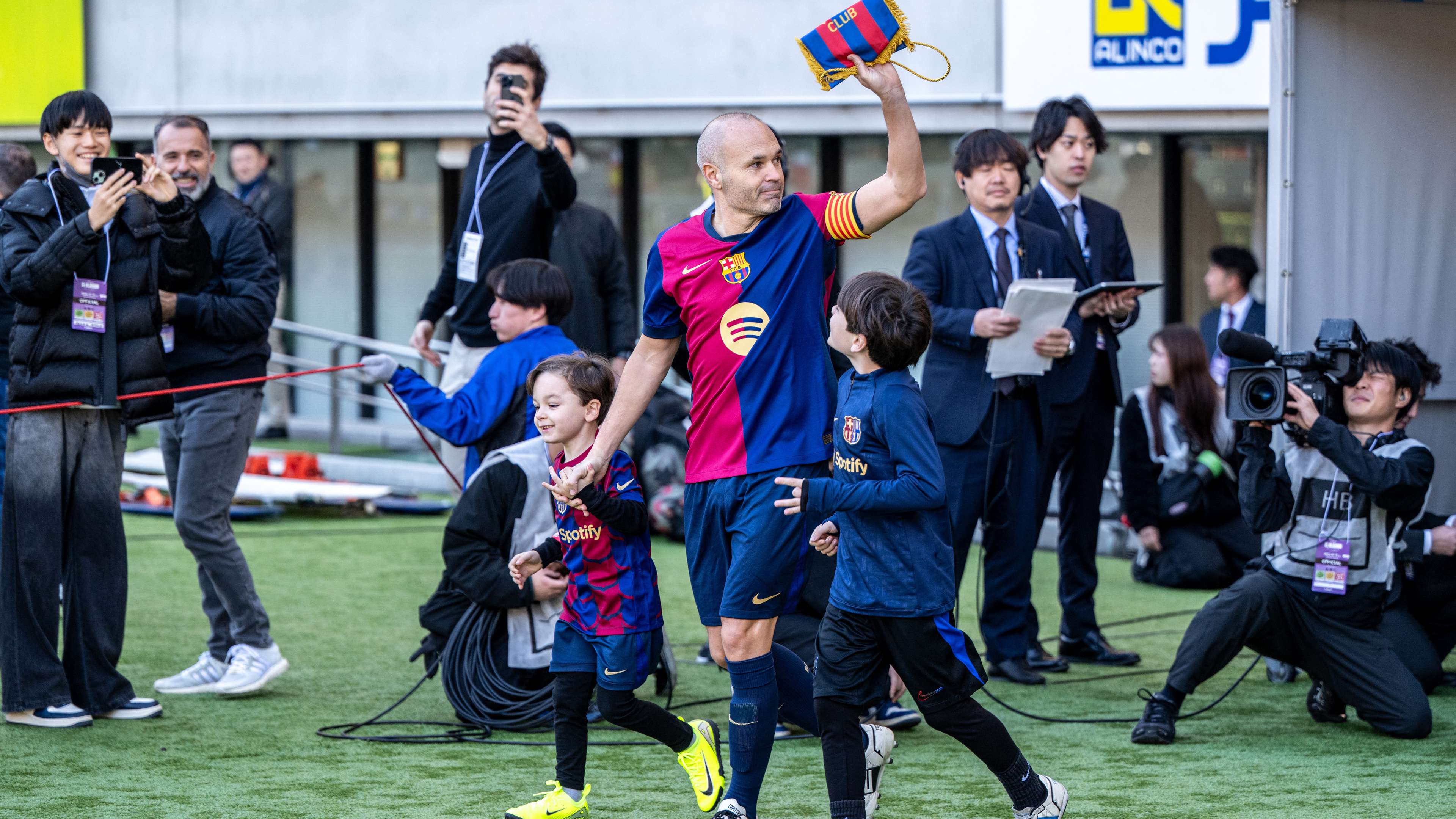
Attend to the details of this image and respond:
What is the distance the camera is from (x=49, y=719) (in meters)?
A: 5.21

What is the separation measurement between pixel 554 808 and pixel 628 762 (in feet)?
2.66

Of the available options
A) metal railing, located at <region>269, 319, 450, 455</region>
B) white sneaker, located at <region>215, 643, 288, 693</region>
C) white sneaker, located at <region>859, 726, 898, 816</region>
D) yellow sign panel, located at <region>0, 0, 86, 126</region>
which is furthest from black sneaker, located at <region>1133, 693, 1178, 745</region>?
yellow sign panel, located at <region>0, 0, 86, 126</region>

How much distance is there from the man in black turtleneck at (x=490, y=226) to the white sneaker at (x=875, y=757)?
2535 millimetres

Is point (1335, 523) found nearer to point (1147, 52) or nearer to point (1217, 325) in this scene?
point (1217, 325)

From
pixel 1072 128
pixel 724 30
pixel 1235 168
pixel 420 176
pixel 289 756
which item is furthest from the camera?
pixel 420 176

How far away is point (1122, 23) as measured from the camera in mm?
9922

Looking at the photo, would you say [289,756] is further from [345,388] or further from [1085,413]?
[345,388]

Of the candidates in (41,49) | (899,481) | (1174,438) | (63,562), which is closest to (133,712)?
(63,562)

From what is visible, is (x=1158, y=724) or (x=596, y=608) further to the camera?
(x=1158, y=724)

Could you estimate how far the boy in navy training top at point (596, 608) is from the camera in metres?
4.22

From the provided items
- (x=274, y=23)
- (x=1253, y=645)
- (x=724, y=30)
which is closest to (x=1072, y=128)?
(x=1253, y=645)

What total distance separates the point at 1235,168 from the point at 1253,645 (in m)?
6.04

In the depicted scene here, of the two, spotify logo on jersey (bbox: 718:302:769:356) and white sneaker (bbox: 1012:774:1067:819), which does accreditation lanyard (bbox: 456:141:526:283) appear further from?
white sneaker (bbox: 1012:774:1067:819)

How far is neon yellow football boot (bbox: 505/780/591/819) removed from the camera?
13.5ft
